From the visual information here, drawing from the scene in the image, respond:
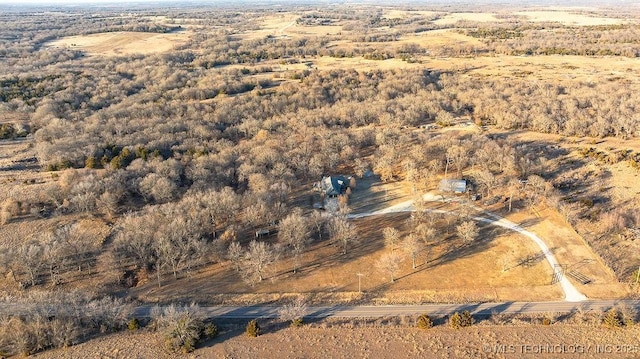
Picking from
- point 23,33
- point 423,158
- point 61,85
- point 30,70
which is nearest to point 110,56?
point 30,70

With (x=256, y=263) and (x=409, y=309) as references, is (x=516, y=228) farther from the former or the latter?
(x=256, y=263)

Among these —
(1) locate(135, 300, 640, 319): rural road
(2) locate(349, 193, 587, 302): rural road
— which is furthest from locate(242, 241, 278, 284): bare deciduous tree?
(2) locate(349, 193, 587, 302): rural road

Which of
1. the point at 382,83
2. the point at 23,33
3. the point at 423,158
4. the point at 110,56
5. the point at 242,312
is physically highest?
the point at 23,33

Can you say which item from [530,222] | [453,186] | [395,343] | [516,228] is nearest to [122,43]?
[453,186]

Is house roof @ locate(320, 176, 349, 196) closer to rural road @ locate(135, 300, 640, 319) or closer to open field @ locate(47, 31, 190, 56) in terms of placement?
rural road @ locate(135, 300, 640, 319)

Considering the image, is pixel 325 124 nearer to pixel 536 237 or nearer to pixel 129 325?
pixel 536 237
